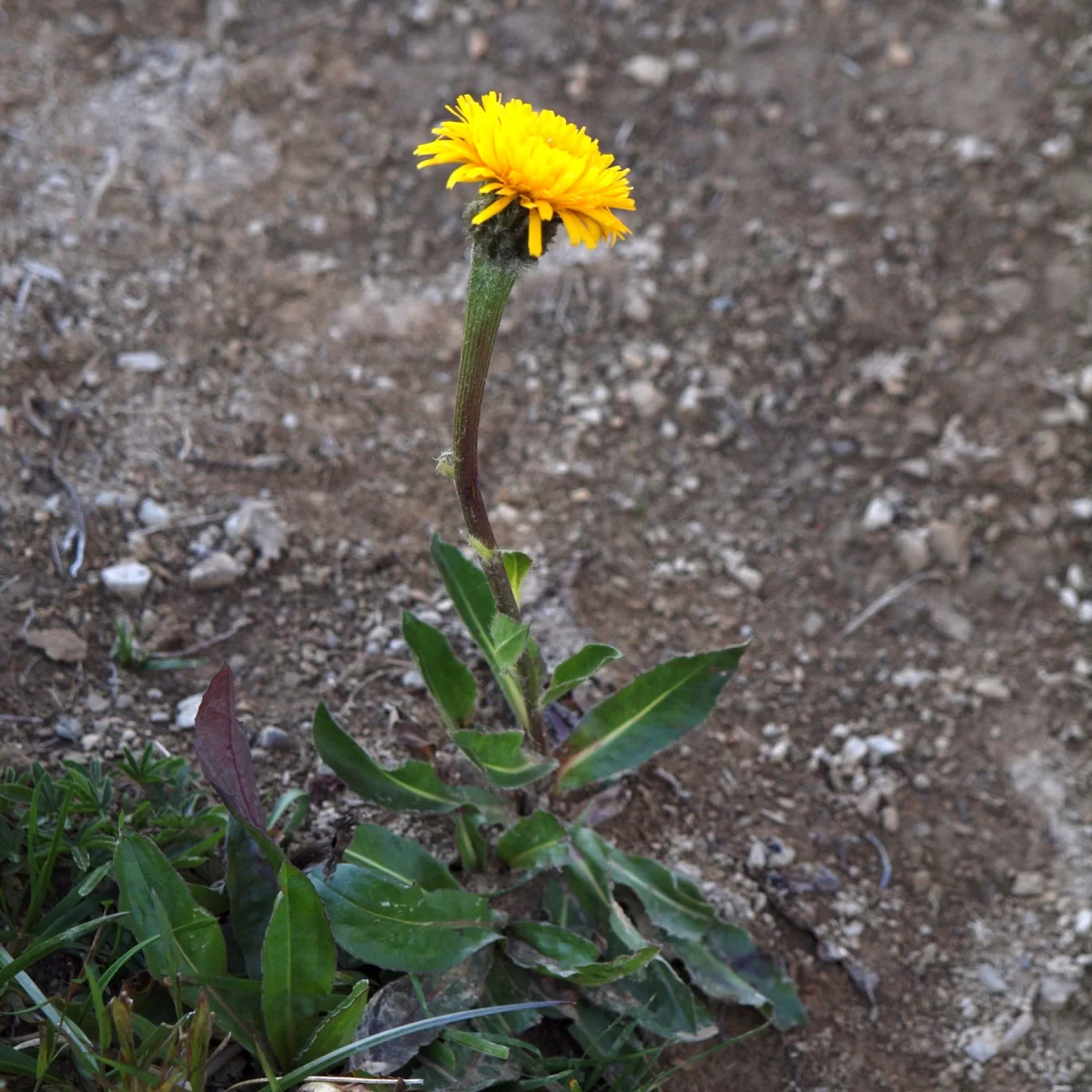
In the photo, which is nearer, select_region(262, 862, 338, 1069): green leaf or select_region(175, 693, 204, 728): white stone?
select_region(262, 862, 338, 1069): green leaf

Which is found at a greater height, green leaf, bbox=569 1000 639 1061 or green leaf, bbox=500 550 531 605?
green leaf, bbox=500 550 531 605

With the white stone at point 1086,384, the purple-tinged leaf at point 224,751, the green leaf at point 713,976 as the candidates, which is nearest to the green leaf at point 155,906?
the purple-tinged leaf at point 224,751

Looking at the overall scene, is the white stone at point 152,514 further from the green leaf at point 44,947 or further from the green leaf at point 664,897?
the green leaf at point 664,897

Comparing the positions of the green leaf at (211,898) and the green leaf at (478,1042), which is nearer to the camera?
the green leaf at (478,1042)

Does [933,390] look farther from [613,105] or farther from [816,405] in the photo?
[613,105]

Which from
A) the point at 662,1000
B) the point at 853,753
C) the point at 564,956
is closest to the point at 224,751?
the point at 564,956

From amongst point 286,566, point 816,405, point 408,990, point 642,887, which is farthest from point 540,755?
point 816,405

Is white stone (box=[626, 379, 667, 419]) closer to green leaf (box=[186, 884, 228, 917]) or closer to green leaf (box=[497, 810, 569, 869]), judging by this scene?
green leaf (box=[497, 810, 569, 869])

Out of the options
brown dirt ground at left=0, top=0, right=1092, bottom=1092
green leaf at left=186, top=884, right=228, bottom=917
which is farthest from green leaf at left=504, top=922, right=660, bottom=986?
green leaf at left=186, top=884, right=228, bottom=917
